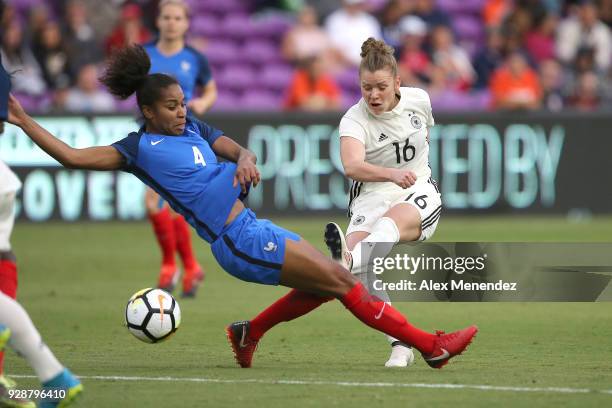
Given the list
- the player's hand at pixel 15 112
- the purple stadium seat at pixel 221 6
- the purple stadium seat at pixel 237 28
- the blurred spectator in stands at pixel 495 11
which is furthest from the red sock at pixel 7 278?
the blurred spectator in stands at pixel 495 11

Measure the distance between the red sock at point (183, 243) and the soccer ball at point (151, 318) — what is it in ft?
13.4

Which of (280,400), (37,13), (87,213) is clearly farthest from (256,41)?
(280,400)

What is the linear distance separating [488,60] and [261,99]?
3707 millimetres

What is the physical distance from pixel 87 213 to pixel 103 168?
1066 centimetres

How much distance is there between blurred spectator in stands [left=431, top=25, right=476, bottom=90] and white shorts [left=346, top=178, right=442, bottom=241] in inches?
473

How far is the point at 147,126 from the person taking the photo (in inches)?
288

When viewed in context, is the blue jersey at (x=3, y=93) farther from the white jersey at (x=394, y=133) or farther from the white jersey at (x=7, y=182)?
the white jersey at (x=394, y=133)

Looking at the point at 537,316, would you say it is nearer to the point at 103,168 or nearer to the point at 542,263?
the point at 542,263

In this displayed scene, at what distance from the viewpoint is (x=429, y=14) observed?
20.7 meters

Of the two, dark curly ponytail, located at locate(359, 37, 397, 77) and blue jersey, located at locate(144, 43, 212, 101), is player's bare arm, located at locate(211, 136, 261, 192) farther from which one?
blue jersey, located at locate(144, 43, 212, 101)

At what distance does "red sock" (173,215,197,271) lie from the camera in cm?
1185

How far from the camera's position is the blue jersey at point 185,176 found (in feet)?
23.4

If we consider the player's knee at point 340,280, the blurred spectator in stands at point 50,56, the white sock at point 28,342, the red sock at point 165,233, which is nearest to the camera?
the white sock at point 28,342

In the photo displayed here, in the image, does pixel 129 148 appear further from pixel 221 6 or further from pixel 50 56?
pixel 221 6
